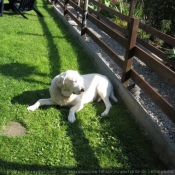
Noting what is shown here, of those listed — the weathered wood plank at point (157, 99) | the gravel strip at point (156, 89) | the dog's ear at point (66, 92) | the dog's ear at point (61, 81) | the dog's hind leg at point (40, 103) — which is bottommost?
the gravel strip at point (156, 89)

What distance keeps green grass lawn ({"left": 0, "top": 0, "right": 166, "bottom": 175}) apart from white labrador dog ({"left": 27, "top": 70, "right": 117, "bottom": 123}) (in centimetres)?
11

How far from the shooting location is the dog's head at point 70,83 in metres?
3.80

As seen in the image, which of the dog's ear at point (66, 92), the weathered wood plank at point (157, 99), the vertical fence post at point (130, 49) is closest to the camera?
the weathered wood plank at point (157, 99)

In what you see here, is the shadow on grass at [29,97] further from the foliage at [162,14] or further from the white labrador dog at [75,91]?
the foliage at [162,14]

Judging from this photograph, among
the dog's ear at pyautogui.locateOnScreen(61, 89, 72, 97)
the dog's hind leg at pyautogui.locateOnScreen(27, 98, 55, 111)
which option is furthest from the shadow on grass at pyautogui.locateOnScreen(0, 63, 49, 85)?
the dog's ear at pyautogui.locateOnScreen(61, 89, 72, 97)

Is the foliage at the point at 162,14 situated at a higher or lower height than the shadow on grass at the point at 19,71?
higher

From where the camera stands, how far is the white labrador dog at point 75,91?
12.6 feet

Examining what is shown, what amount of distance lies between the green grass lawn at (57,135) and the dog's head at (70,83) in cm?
42

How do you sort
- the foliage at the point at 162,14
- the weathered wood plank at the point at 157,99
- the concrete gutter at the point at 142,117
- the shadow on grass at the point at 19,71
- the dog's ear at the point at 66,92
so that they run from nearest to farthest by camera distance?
1. the concrete gutter at the point at 142,117
2. the weathered wood plank at the point at 157,99
3. the dog's ear at the point at 66,92
4. the shadow on grass at the point at 19,71
5. the foliage at the point at 162,14

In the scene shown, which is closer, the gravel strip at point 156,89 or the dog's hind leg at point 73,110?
the dog's hind leg at point 73,110

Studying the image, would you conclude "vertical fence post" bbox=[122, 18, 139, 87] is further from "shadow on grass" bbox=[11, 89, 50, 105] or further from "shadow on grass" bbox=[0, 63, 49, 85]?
"shadow on grass" bbox=[0, 63, 49, 85]

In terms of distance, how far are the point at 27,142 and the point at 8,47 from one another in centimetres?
416

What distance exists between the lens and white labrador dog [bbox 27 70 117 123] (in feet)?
12.6

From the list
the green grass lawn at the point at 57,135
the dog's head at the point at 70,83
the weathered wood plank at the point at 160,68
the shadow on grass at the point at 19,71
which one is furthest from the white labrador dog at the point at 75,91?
the shadow on grass at the point at 19,71
